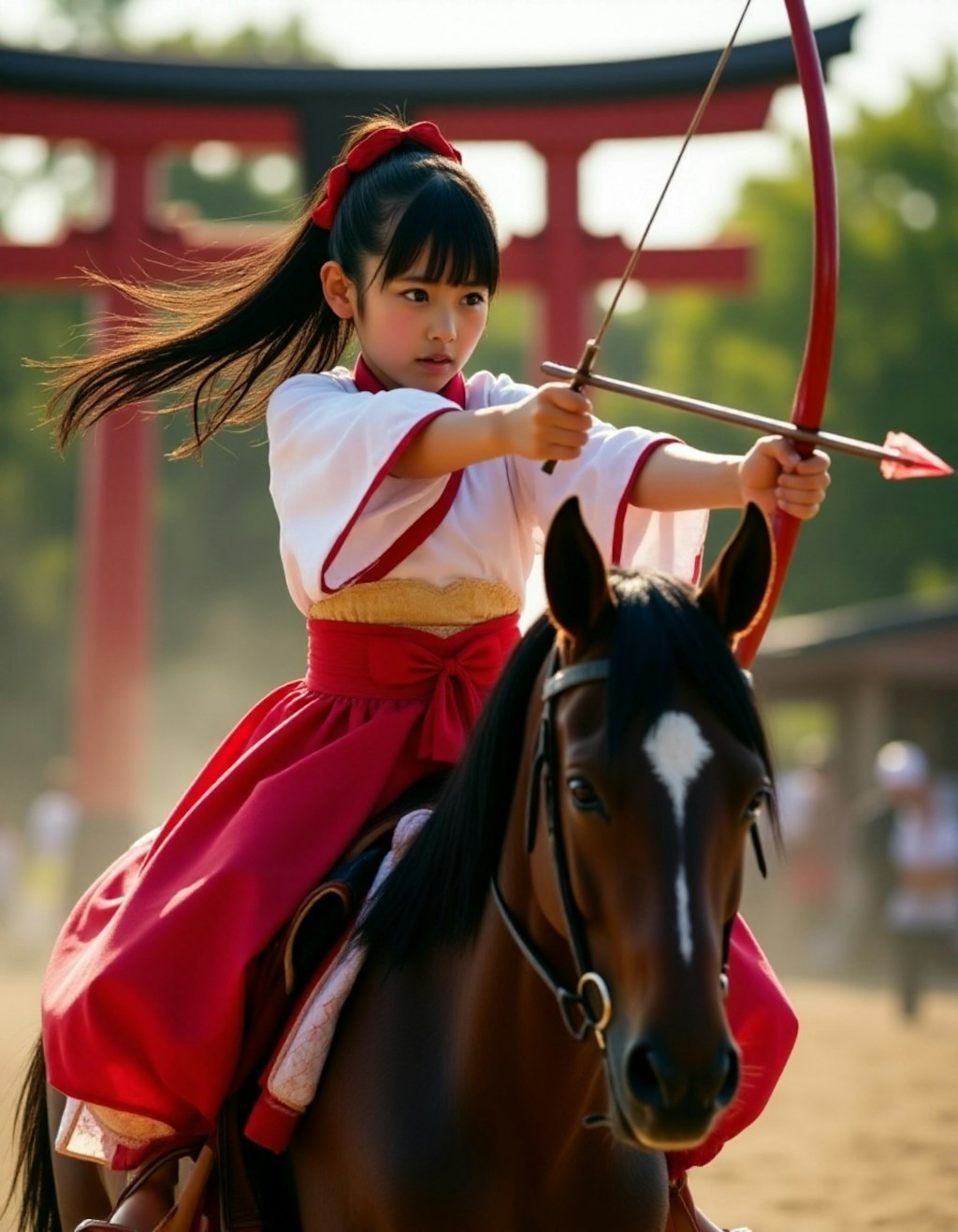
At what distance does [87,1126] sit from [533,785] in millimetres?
1354

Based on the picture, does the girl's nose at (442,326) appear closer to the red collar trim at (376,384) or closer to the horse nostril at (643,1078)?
the red collar trim at (376,384)

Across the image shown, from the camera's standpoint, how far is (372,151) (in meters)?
3.44

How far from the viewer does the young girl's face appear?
3.24m

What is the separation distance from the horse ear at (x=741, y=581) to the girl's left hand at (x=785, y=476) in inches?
13.3

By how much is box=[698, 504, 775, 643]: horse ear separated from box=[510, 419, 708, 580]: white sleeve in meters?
0.67

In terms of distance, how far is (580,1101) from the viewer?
2.56 metres

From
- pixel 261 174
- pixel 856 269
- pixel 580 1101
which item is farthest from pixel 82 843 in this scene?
pixel 261 174

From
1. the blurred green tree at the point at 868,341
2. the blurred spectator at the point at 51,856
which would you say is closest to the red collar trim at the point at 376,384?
the blurred spectator at the point at 51,856

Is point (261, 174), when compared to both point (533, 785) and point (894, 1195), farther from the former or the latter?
point (533, 785)

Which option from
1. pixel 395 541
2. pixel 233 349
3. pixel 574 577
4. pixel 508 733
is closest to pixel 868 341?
pixel 233 349

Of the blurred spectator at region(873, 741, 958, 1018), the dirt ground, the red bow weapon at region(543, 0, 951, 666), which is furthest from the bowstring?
the blurred spectator at region(873, 741, 958, 1018)

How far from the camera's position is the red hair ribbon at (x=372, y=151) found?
11.3 feet

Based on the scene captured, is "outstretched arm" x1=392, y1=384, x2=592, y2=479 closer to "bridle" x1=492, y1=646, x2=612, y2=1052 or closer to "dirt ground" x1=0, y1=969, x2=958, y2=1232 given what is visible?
"bridle" x1=492, y1=646, x2=612, y2=1052

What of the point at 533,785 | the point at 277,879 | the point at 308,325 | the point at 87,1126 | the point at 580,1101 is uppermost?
the point at 308,325
